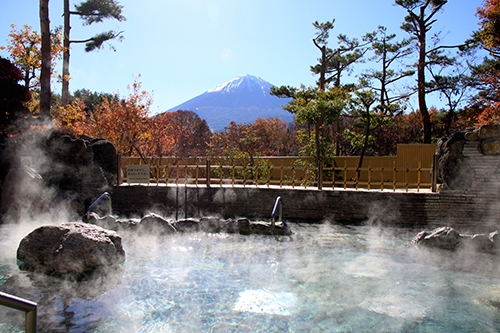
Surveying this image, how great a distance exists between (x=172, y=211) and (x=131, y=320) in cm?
876

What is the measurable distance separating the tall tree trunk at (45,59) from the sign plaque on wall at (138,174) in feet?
16.6

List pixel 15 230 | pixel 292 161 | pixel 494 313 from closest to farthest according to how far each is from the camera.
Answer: pixel 494 313 → pixel 15 230 → pixel 292 161

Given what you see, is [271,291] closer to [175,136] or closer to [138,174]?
[138,174]

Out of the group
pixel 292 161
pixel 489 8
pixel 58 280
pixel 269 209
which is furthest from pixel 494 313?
pixel 292 161

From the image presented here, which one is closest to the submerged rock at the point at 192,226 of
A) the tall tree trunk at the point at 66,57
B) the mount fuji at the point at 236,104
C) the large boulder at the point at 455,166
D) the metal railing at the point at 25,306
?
the large boulder at the point at 455,166

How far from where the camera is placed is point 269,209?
1275 cm

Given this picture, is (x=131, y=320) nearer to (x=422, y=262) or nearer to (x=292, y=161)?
(x=422, y=262)

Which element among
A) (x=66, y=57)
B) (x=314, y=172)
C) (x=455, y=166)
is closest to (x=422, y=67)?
(x=314, y=172)

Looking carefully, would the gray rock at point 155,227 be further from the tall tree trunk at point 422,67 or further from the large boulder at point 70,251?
the tall tree trunk at point 422,67

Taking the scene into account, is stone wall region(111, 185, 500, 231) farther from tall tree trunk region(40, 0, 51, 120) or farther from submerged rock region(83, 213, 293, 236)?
tall tree trunk region(40, 0, 51, 120)

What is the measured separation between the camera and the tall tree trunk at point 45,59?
53.9ft

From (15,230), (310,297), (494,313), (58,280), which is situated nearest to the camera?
(494,313)

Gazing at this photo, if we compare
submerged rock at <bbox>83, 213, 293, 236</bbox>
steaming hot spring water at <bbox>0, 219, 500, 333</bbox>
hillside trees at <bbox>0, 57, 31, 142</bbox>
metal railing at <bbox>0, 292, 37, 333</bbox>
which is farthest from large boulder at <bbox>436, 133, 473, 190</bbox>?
hillside trees at <bbox>0, 57, 31, 142</bbox>

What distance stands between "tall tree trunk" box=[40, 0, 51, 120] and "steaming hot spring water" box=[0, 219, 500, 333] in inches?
355
